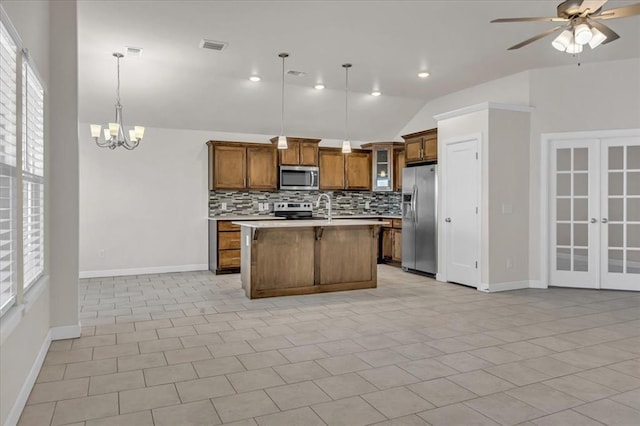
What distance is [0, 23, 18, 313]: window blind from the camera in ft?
7.18

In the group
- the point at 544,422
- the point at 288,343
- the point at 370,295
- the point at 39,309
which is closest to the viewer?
the point at 544,422

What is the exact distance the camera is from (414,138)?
287 inches

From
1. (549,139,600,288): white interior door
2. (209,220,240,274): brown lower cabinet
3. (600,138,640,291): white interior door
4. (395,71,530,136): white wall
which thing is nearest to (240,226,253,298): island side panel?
(209,220,240,274): brown lower cabinet

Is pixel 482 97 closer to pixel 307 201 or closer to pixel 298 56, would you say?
pixel 298 56

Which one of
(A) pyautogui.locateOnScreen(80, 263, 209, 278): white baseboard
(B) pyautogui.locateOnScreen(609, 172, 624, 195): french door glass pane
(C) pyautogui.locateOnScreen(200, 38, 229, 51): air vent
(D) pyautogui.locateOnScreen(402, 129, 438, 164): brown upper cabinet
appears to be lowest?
(A) pyautogui.locateOnScreen(80, 263, 209, 278): white baseboard

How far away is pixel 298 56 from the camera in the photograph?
548cm

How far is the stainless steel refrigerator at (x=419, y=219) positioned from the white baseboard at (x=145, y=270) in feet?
11.2

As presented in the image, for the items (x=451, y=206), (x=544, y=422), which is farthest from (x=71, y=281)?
(x=451, y=206)

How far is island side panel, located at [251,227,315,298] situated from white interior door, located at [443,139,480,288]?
210cm

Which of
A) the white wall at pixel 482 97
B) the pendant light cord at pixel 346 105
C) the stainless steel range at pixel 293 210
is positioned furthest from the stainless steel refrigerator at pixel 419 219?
the stainless steel range at pixel 293 210

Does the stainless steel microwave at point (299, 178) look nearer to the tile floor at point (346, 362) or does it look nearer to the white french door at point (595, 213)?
the tile floor at point (346, 362)

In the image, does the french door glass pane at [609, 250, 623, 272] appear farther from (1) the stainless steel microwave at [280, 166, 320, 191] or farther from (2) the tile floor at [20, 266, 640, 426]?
(1) the stainless steel microwave at [280, 166, 320, 191]

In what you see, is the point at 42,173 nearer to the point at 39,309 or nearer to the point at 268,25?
the point at 39,309

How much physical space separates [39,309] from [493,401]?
10.1 ft
